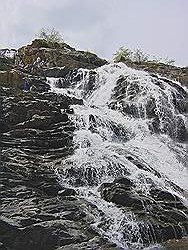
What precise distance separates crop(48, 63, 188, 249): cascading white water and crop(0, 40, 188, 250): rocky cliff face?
0.11 ft

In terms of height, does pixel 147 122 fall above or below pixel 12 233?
above

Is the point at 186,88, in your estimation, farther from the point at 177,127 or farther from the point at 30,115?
the point at 30,115

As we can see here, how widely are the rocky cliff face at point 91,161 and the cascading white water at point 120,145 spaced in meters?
0.03

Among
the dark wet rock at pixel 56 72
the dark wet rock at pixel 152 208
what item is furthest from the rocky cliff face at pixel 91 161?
the dark wet rock at pixel 56 72

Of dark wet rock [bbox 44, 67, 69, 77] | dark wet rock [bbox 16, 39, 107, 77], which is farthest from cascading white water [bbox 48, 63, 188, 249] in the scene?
dark wet rock [bbox 16, 39, 107, 77]

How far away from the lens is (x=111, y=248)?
35.8ft

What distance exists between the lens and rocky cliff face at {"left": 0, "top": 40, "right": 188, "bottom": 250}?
11523 mm

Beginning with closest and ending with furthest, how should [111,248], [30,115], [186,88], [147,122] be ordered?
[111,248] < [30,115] < [147,122] < [186,88]

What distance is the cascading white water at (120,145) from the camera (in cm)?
1223

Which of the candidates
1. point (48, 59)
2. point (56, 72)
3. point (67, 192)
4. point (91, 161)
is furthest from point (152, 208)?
point (48, 59)

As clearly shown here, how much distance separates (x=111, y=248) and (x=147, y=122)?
9.94 m

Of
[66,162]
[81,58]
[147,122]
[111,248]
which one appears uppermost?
[81,58]

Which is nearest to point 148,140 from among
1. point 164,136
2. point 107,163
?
point 164,136

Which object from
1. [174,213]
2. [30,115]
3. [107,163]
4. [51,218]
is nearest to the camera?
[51,218]
